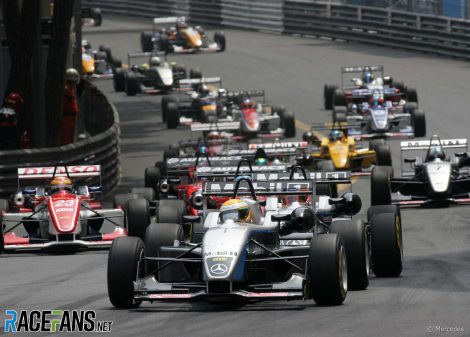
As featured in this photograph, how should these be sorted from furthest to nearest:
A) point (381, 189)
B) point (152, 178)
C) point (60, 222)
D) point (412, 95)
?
point (412, 95) → point (152, 178) → point (381, 189) → point (60, 222)

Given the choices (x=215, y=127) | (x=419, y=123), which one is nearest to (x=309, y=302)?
(x=215, y=127)

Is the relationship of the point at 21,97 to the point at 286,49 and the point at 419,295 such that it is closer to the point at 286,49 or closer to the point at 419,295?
the point at 419,295

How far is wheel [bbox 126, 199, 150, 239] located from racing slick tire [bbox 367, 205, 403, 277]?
572 cm

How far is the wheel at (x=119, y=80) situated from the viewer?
50375 mm

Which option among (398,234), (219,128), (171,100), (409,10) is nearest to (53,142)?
(219,128)

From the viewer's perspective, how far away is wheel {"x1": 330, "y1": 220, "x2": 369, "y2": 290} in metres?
16.2

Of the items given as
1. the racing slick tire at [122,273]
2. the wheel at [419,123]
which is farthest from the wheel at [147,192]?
the wheel at [419,123]

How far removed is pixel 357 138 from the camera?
3494cm

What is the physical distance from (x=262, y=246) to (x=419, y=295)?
187cm

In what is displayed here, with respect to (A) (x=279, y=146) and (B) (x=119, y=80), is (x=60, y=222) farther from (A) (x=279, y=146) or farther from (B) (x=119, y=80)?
(B) (x=119, y=80)

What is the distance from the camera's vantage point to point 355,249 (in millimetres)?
16188

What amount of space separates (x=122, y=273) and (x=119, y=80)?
3546cm

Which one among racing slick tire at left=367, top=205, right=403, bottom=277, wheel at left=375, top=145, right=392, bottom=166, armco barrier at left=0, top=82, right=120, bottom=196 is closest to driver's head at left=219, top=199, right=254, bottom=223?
racing slick tire at left=367, top=205, right=403, bottom=277

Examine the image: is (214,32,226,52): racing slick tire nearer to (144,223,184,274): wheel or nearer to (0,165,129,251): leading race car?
(0,165,129,251): leading race car
